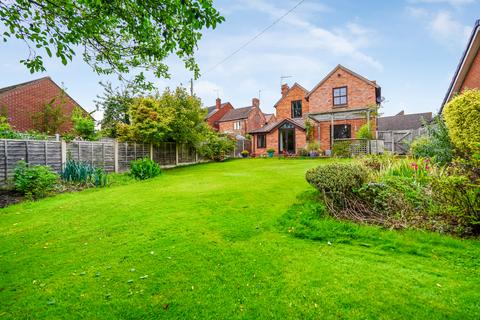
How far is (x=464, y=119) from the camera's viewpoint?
20.7ft

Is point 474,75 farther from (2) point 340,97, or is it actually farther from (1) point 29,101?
(1) point 29,101

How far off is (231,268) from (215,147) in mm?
18033

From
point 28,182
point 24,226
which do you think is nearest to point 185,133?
point 28,182

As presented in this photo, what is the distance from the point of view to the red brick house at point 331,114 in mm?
19969

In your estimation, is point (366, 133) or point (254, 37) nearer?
point (254, 37)

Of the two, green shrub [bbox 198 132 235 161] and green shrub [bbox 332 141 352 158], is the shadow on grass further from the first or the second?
green shrub [bbox 198 132 235 161]

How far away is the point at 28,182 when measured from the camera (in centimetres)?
767

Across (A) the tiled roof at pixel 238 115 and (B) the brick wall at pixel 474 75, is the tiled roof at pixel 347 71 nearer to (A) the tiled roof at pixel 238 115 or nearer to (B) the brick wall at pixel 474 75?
(B) the brick wall at pixel 474 75

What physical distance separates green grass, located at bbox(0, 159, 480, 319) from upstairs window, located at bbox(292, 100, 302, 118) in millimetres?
22076

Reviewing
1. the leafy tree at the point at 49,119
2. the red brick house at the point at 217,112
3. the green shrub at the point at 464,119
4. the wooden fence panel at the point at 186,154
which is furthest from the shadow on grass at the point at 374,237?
the red brick house at the point at 217,112

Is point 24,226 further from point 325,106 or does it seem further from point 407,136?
point 325,106

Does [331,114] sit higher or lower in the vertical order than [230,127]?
lower

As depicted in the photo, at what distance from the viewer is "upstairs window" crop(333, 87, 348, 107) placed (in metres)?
21.1

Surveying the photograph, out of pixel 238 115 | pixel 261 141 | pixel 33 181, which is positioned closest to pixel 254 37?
pixel 33 181
